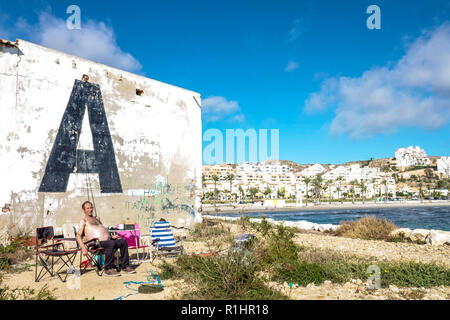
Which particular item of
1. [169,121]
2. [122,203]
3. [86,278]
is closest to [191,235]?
[122,203]

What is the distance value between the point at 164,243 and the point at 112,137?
5078 mm

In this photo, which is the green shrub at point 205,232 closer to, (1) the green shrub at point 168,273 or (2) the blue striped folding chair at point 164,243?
(2) the blue striped folding chair at point 164,243

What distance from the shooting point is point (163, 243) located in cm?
785

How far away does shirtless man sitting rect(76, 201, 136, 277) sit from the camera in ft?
19.8

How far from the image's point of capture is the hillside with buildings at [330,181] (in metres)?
104

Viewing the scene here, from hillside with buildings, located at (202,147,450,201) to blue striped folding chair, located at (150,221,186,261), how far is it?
203 feet

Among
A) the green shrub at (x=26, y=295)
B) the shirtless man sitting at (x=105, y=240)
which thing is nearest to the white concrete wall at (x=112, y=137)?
the shirtless man sitting at (x=105, y=240)

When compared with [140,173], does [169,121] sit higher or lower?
higher

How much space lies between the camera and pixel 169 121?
13.2 meters

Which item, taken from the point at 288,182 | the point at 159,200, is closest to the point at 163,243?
the point at 159,200

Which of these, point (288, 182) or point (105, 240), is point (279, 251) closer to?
point (105, 240)

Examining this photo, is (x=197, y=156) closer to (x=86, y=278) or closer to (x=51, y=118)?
(x=51, y=118)

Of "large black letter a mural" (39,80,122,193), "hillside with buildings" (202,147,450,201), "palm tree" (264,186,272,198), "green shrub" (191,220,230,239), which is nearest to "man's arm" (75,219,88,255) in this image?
"large black letter a mural" (39,80,122,193)
